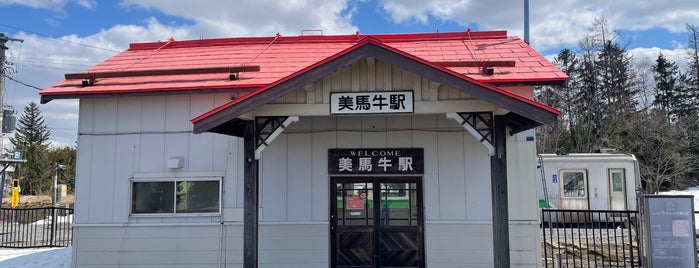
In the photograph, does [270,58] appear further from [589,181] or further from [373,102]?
[589,181]

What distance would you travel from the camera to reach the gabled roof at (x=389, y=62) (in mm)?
6398

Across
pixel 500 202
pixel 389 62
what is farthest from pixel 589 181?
pixel 389 62

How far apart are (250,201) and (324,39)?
5412 mm

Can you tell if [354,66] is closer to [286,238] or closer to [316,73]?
[316,73]

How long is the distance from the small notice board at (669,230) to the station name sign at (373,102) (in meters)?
4.76

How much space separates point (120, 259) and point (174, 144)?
7.55ft

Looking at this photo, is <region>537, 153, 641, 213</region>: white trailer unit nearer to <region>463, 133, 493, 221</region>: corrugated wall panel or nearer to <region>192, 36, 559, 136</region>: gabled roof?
<region>463, 133, 493, 221</region>: corrugated wall panel

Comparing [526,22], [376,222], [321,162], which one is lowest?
[376,222]

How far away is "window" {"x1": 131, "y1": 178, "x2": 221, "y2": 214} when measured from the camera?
9.02m

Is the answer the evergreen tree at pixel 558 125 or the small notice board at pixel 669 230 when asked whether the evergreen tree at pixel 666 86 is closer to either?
the evergreen tree at pixel 558 125

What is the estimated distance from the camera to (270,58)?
10.4 metres

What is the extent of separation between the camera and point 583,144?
1231 inches


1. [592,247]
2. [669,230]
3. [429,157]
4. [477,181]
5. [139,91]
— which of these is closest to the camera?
[669,230]

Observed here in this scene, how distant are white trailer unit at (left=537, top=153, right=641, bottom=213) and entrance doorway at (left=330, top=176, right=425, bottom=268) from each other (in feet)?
28.4
